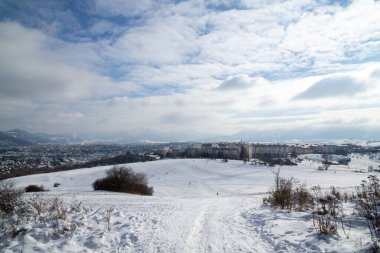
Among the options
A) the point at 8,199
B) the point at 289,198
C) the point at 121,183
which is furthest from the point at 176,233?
the point at 121,183

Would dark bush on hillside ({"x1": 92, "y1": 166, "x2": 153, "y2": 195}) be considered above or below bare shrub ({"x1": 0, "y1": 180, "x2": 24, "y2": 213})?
below

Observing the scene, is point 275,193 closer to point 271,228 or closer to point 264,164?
point 271,228

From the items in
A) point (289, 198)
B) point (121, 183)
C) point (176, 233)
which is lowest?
point (121, 183)

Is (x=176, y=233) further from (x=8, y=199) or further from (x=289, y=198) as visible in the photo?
(x=289, y=198)

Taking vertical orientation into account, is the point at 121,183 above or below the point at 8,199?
below

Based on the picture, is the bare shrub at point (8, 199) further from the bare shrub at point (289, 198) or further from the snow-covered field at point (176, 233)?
the bare shrub at point (289, 198)

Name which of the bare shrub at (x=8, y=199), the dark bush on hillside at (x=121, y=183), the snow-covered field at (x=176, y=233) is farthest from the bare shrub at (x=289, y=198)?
the dark bush on hillside at (x=121, y=183)

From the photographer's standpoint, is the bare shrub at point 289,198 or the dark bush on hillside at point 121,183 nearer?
the bare shrub at point 289,198

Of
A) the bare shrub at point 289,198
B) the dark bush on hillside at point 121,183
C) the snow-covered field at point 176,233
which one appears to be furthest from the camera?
the dark bush on hillside at point 121,183

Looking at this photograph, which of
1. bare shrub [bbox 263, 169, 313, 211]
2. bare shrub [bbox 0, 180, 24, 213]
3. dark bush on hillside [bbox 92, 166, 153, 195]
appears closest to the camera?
bare shrub [bbox 0, 180, 24, 213]

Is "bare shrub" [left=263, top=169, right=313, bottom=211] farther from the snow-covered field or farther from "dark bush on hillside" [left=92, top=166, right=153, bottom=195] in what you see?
"dark bush on hillside" [left=92, top=166, right=153, bottom=195]

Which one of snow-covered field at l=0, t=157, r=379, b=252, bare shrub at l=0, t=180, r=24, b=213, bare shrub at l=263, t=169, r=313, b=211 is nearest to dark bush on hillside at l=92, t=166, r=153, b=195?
snow-covered field at l=0, t=157, r=379, b=252

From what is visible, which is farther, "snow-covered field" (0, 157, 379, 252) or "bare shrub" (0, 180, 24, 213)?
"bare shrub" (0, 180, 24, 213)

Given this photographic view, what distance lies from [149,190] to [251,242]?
2585 centimetres
